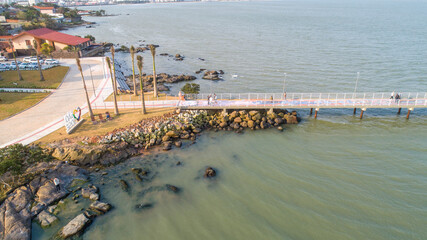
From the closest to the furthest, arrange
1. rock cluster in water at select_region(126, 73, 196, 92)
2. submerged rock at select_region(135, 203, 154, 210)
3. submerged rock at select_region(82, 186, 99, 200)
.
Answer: submerged rock at select_region(135, 203, 154, 210)
submerged rock at select_region(82, 186, 99, 200)
rock cluster in water at select_region(126, 73, 196, 92)

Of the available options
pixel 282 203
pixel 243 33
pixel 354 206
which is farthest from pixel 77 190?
pixel 243 33

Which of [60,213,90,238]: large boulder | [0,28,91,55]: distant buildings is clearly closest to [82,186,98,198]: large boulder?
[60,213,90,238]: large boulder

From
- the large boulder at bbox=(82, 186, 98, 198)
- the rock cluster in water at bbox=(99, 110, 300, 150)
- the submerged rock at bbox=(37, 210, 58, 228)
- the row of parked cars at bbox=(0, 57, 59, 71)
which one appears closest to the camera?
the submerged rock at bbox=(37, 210, 58, 228)

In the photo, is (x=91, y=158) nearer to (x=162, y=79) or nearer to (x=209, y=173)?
(x=209, y=173)

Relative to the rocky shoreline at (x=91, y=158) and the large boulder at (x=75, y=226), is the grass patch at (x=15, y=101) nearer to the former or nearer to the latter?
the rocky shoreline at (x=91, y=158)

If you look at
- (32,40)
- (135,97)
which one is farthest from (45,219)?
(32,40)

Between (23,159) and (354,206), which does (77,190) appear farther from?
(354,206)

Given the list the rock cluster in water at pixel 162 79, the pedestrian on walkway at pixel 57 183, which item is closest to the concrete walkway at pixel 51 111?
the rock cluster in water at pixel 162 79

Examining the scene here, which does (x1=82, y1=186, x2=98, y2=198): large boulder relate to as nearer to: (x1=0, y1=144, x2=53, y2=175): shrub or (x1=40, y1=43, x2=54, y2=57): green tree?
(x1=0, y1=144, x2=53, y2=175): shrub
